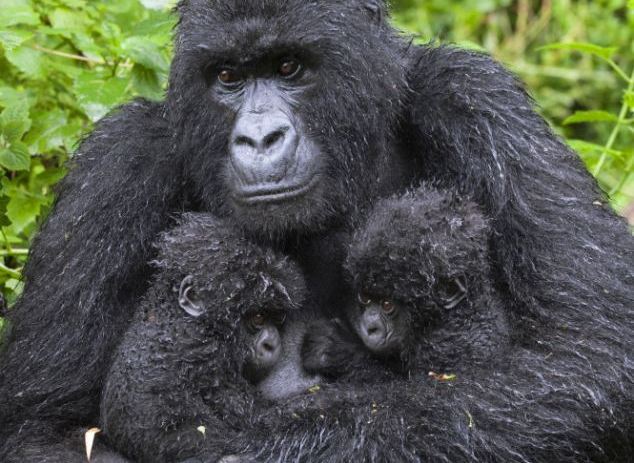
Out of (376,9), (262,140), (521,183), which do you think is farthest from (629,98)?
(262,140)

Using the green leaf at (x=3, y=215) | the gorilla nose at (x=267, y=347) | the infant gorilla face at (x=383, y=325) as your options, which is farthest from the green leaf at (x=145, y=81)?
the infant gorilla face at (x=383, y=325)

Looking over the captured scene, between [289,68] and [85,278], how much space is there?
129cm

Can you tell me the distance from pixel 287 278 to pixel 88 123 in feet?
8.68

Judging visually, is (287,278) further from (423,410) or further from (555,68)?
(555,68)

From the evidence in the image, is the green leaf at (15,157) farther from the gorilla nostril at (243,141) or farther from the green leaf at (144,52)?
the gorilla nostril at (243,141)

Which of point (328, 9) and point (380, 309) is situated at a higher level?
point (328, 9)

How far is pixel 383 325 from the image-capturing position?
16.5ft

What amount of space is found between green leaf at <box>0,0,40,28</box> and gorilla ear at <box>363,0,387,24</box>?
5.81ft

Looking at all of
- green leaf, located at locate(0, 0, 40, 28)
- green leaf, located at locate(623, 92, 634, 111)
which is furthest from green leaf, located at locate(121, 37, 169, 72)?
green leaf, located at locate(623, 92, 634, 111)

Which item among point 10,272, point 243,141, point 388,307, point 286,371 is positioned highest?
point 243,141

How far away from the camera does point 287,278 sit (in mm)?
5016

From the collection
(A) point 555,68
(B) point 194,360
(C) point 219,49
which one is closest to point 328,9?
(C) point 219,49

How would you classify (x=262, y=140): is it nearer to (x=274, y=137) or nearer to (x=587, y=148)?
(x=274, y=137)

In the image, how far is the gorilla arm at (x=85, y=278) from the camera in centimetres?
511
